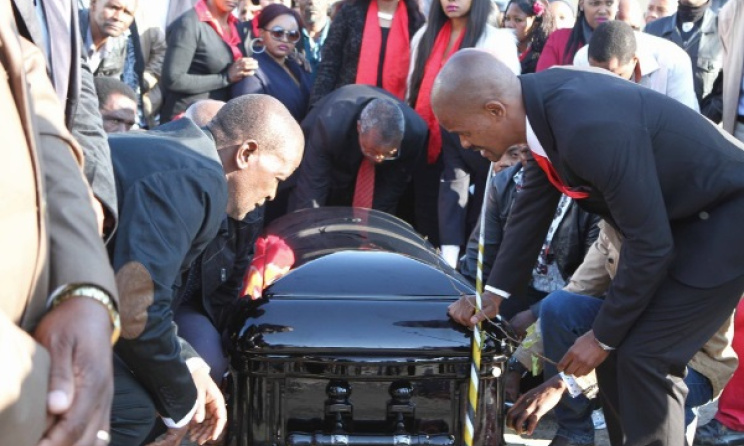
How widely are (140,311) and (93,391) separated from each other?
1324 mm

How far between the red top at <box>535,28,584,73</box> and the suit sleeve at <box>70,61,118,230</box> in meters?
4.29

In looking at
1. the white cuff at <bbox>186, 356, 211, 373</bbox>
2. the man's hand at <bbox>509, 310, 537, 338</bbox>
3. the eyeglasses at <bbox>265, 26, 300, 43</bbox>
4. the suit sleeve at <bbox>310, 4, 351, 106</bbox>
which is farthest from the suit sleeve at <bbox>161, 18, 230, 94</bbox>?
the white cuff at <bbox>186, 356, 211, 373</bbox>

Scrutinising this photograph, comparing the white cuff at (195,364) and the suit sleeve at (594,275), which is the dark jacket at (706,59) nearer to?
the suit sleeve at (594,275)

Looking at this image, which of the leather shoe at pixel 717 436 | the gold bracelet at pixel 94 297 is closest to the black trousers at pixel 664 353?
the leather shoe at pixel 717 436

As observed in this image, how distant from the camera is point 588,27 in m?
6.20

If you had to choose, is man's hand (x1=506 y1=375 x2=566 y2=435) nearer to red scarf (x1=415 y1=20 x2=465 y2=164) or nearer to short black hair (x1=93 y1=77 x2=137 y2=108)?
red scarf (x1=415 y1=20 x2=465 y2=164)

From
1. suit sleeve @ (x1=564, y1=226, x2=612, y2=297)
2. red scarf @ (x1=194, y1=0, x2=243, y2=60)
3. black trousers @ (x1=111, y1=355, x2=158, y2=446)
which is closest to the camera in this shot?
black trousers @ (x1=111, y1=355, x2=158, y2=446)

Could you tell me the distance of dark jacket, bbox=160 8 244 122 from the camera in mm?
6203

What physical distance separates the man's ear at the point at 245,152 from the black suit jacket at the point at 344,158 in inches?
94.4

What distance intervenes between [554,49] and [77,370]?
5242 mm

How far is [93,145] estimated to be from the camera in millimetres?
2143

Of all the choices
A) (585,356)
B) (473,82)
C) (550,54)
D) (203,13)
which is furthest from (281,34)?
(585,356)

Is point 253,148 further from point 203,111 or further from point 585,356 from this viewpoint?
point 203,111

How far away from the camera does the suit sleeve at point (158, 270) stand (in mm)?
2670
